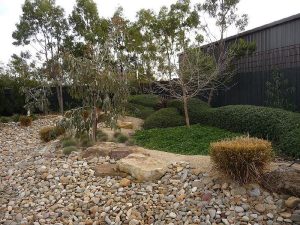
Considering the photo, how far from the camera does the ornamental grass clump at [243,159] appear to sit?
4.89 metres

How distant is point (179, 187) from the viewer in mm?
5402

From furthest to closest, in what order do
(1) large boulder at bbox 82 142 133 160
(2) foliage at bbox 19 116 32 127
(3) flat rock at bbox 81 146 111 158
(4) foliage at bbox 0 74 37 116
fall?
(4) foliage at bbox 0 74 37 116 < (2) foliage at bbox 19 116 32 127 < (3) flat rock at bbox 81 146 111 158 < (1) large boulder at bbox 82 142 133 160

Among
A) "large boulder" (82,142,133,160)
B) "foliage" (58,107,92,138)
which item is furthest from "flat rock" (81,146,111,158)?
"foliage" (58,107,92,138)

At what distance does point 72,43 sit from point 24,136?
20.6ft

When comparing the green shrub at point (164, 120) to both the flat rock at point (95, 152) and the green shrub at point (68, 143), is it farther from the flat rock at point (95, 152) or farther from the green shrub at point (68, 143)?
the flat rock at point (95, 152)

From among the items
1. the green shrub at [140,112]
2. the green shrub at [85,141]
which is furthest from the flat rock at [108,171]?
the green shrub at [140,112]

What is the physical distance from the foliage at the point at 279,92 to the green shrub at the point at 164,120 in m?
2.67

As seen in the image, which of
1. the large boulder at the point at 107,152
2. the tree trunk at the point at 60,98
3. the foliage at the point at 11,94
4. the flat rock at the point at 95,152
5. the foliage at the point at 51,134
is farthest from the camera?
the tree trunk at the point at 60,98

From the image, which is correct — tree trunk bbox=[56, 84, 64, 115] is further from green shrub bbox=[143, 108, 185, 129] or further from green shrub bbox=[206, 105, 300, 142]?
green shrub bbox=[206, 105, 300, 142]

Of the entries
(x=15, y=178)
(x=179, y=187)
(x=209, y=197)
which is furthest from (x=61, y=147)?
(x=209, y=197)

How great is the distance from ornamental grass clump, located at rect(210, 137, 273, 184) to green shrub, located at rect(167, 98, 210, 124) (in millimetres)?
5671

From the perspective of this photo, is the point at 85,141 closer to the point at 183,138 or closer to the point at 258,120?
the point at 183,138

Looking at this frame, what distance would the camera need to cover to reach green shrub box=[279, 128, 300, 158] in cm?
692

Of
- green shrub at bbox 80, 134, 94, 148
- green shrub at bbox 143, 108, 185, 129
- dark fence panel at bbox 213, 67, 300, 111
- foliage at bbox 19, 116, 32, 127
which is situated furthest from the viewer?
foliage at bbox 19, 116, 32, 127
